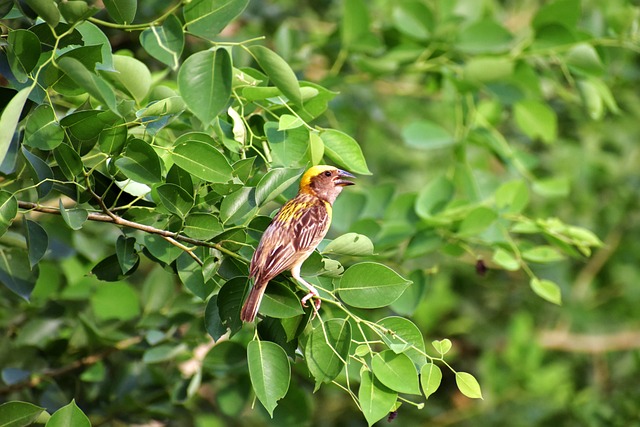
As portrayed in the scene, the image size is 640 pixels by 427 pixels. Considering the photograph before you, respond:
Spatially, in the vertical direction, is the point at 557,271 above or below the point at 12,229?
below

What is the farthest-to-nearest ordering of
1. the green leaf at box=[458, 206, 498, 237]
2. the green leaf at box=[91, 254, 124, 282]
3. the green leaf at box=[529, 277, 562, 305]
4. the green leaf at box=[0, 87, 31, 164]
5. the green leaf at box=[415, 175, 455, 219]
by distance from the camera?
the green leaf at box=[415, 175, 455, 219] → the green leaf at box=[458, 206, 498, 237] → the green leaf at box=[529, 277, 562, 305] → the green leaf at box=[91, 254, 124, 282] → the green leaf at box=[0, 87, 31, 164]

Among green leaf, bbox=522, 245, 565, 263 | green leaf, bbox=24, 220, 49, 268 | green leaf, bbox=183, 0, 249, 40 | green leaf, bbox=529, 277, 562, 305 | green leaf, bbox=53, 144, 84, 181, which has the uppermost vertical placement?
green leaf, bbox=183, 0, 249, 40

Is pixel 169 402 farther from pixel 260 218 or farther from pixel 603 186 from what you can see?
pixel 603 186

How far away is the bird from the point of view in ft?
6.23

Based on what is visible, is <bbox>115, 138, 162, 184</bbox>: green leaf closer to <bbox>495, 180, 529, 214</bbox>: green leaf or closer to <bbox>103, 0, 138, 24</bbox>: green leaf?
<bbox>103, 0, 138, 24</bbox>: green leaf

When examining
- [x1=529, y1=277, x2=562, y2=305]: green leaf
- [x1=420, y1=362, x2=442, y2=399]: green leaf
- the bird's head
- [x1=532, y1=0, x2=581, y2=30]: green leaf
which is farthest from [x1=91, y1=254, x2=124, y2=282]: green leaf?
[x1=532, y1=0, x2=581, y2=30]: green leaf

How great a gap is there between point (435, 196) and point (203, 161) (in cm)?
147

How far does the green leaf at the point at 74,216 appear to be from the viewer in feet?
5.97

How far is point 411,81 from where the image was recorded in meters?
5.51

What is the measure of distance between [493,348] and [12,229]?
408cm

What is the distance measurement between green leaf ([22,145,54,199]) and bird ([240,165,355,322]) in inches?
19.1

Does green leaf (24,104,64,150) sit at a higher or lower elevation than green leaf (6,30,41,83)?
lower

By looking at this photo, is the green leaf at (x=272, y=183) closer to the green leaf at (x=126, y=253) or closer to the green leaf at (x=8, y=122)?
the green leaf at (x=126, y=253)

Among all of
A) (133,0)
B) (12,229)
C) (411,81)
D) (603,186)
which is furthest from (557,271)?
(133,0)
